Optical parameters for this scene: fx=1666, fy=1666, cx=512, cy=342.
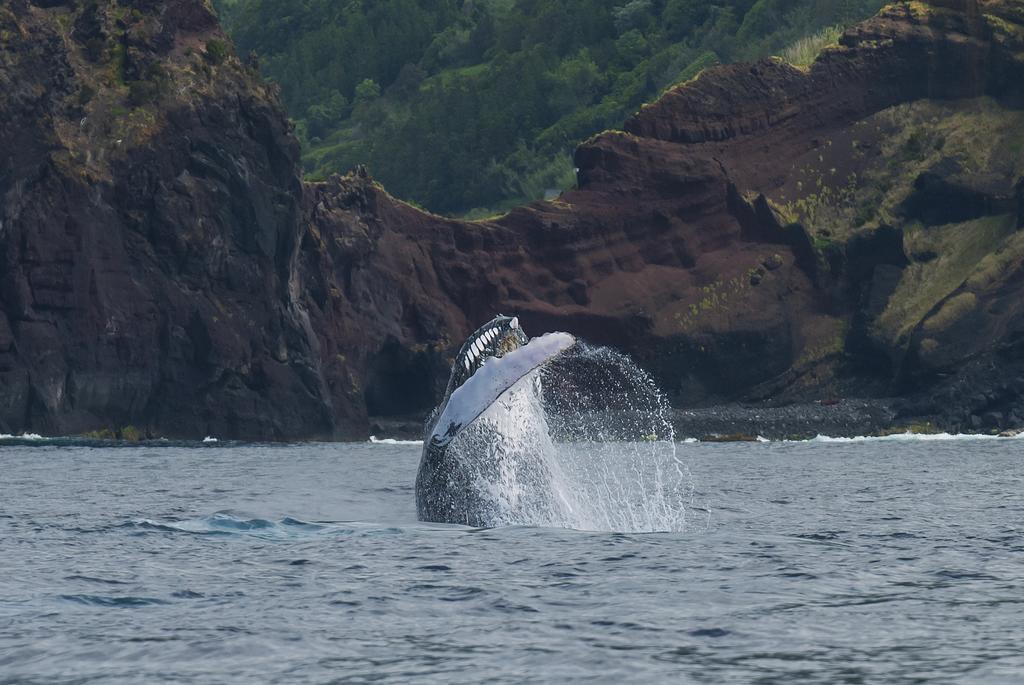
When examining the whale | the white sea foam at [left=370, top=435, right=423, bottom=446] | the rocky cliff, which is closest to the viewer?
the whale

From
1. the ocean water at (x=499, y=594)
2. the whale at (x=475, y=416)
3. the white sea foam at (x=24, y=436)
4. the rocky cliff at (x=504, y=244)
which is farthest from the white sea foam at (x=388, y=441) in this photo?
the whale at (x=475, y=416)

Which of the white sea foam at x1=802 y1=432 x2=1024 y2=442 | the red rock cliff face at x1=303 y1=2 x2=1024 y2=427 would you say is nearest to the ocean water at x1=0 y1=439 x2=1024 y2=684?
the white sea foam at x1=802 y1=432 x2=1024 y2=442

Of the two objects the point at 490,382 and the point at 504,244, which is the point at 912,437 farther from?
the point at 490,382

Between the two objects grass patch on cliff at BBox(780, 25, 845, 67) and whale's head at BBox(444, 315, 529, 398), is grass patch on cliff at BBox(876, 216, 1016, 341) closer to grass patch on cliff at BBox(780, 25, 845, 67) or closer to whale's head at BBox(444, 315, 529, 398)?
grass patch on cliff at BBox(780, 25, 845, 67)

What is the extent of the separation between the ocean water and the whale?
648mm

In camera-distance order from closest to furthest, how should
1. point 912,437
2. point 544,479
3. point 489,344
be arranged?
point 489,344 < point 544,479 < point 912,437

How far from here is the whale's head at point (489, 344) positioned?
82.4ft

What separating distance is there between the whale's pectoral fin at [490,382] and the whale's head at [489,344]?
43 cm

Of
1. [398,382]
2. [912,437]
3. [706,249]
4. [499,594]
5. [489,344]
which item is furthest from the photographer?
[706,249]

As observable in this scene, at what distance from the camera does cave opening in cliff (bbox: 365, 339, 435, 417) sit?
111688mm

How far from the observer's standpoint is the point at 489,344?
25281mm

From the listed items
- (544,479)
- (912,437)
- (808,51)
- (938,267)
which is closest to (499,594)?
(544,479)

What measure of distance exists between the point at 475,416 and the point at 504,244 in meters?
100

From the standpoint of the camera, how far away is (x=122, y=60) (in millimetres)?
100812
